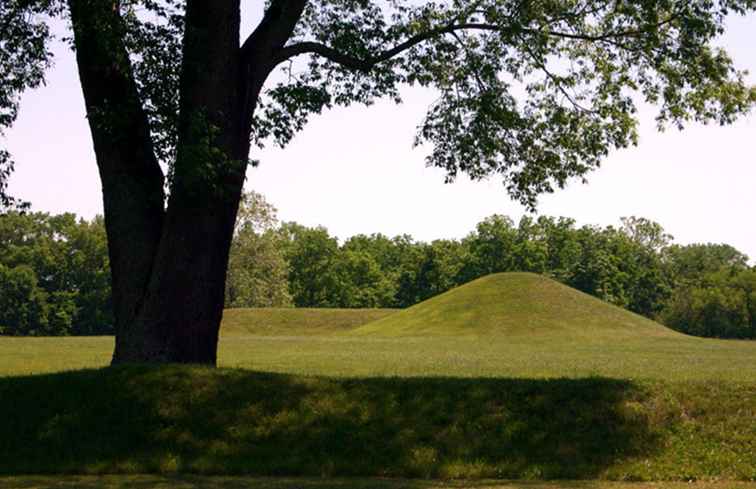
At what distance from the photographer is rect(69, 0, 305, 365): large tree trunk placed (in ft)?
62.0

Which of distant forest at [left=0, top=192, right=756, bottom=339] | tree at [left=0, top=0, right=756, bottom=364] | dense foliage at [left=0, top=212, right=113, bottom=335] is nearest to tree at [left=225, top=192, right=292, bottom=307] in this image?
distant forest at [left=0, top=192, right=756, bottom=339]

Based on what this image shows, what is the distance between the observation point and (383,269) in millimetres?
168875

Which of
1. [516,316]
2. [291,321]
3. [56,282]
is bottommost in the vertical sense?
[516,316]

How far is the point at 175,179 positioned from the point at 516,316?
191 ft

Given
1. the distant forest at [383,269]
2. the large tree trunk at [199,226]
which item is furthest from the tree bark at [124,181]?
the distant forest at [383,269]

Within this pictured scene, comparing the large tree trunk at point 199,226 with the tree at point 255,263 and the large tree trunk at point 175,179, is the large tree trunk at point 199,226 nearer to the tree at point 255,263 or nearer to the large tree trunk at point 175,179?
the large tree trunk at point 175,179

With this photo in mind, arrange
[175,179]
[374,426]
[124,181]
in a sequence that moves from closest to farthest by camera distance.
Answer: [374,426]
[175,179]
[124,181]

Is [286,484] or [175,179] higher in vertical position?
[175,179]

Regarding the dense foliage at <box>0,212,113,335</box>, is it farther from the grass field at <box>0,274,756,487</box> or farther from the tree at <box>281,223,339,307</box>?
the grass field at <box>0,274,756,487</box>

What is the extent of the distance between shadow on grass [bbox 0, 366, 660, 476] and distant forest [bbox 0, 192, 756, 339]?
8982 cm

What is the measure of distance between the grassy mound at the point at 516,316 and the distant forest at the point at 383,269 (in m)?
33.1

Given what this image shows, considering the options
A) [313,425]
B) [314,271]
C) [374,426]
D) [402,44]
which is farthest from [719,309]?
[313,425]

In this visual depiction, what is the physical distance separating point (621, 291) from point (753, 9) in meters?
121

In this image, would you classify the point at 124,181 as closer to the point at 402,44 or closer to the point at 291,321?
the point at 402,44
